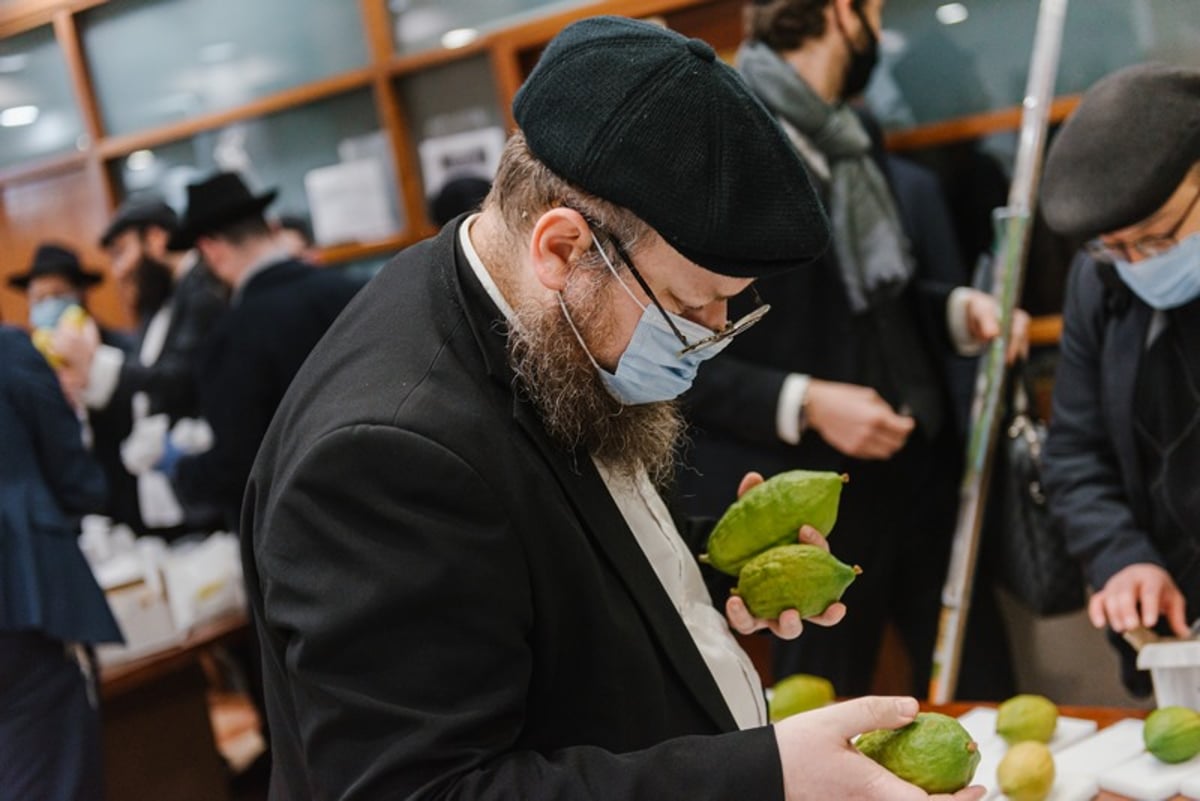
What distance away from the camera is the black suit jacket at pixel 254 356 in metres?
2.97

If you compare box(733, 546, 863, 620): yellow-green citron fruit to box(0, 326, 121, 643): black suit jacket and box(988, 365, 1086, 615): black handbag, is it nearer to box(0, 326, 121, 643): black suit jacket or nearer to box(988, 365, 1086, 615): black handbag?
box(988, 365, 1086, 615): black handbag

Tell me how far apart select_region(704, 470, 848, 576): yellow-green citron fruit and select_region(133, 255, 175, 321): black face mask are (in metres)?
3.48

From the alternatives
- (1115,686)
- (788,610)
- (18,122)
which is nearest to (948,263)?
(1115,686)

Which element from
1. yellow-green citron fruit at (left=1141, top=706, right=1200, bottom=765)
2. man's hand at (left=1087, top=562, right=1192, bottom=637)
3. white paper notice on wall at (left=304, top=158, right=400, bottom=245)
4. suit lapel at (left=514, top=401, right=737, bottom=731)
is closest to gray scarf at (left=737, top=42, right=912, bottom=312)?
man's hand at (left=1087, top=562, right=1192, bottom=637)

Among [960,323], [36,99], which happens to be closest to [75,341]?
[36,99]

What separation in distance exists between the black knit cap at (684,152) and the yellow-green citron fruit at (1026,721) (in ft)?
2.66

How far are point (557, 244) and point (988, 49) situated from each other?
2.02m

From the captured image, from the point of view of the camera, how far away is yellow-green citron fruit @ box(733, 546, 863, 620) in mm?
1248

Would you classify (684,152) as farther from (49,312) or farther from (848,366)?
(49,312)

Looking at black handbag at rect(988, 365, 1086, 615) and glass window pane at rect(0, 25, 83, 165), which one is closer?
black handbag at rect(988, 365, 1086, 615)

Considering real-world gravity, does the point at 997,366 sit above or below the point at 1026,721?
above

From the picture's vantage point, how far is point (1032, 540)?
7.86 feet

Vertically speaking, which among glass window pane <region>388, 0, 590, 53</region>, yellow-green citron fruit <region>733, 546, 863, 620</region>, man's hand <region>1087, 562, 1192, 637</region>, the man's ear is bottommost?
man's hand <region>1087, 562, 1192, 637</region>

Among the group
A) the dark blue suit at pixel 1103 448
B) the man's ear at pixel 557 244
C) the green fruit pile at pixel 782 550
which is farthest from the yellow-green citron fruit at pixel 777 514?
the dark blue suit at pixel 1103 448
